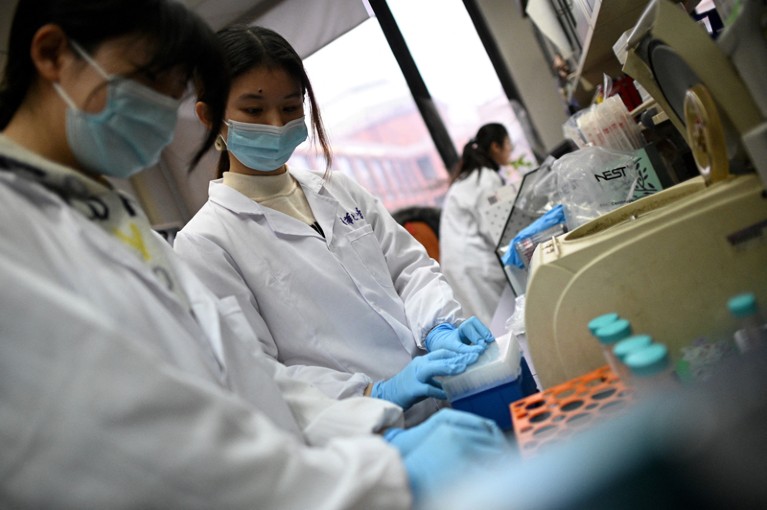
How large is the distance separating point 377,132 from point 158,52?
5294mm

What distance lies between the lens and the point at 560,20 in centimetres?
264

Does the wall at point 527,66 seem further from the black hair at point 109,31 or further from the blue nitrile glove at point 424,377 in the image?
the black hair at point 109,31

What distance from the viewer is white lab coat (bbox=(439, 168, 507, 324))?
11.2 ft

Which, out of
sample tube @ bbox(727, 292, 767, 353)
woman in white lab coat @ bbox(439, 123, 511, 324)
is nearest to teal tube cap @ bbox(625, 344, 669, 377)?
sample tube @ bbox(727, 292, 767, 353)

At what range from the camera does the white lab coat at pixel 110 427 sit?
60cm

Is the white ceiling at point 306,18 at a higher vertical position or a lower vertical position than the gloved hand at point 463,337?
higher

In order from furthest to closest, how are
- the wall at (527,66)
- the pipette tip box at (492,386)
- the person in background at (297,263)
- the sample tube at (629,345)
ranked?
the wall at (527,66)
the person in background at (297,263)
the pipette tip box at (492,386)
the sample tube at (629,345)

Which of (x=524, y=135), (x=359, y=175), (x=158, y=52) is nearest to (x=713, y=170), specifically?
(x=158, y=52)

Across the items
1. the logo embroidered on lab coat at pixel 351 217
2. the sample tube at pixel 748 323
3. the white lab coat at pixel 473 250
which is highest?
the logo embroidered on lab coat at pixel 351 217

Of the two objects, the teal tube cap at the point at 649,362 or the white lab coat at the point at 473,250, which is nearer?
the teal tube cap at the point at 649,362

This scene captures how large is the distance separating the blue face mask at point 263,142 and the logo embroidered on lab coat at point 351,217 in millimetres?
230

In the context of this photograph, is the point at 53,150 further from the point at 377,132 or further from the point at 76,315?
the point at 377,132

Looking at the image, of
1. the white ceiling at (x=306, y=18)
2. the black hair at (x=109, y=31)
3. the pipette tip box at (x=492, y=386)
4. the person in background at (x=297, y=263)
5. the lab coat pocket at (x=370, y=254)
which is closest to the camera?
the black hair at (x=109, y=31)

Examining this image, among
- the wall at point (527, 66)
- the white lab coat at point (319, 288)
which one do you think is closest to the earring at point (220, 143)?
the white lab coat at point (319, 288)
